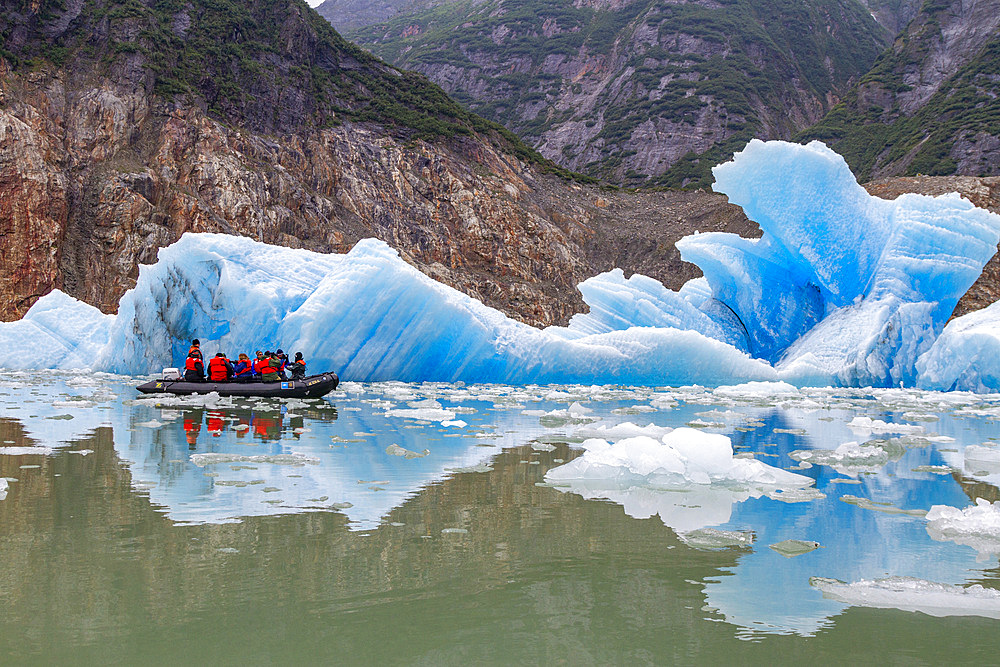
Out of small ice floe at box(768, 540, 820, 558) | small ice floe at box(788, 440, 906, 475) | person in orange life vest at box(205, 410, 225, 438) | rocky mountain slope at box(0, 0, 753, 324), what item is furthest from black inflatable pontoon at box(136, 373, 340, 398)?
rocky mountain slope at box(0, 0, 753, 324)

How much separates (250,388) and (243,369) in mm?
986

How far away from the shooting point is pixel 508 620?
2.43 metres

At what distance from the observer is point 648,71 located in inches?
2596

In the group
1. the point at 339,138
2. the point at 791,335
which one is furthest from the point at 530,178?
the point at 791,335

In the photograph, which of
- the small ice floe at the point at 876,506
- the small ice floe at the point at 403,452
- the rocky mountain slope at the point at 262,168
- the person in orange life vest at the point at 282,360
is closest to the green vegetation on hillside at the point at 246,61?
the rocky mountain slope at the point at 262,168

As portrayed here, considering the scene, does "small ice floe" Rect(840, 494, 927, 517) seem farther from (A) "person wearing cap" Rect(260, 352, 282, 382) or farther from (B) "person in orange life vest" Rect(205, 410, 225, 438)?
(A) "person wearing cap" Rect(260, 352, 282, 382)

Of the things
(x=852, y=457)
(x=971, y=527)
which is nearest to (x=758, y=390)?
(x=852, y=457)

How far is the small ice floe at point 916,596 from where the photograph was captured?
2.56 m

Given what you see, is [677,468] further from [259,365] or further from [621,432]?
[259,365]

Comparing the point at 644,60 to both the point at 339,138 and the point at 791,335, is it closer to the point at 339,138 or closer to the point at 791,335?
the point at 339,138

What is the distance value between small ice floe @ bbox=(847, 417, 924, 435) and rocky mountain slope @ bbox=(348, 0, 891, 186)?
1786 inches

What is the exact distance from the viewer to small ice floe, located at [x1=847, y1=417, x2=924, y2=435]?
7.11m

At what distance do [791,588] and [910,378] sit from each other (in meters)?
13.0

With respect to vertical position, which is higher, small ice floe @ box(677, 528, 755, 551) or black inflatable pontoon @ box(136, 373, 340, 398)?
black inflatable pontoon @ box(136, 373, 340, 398)
